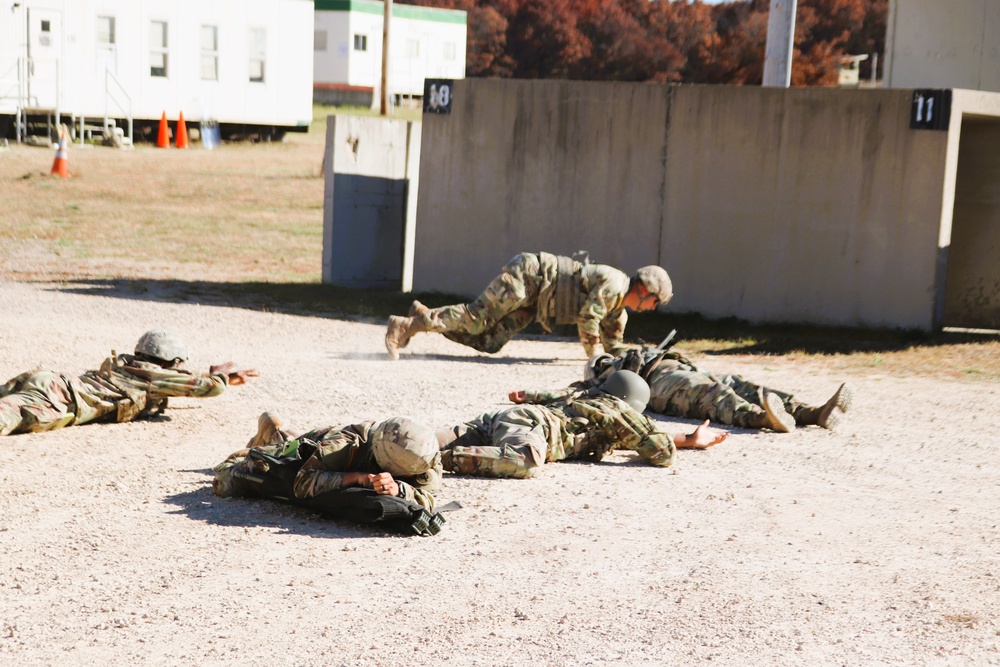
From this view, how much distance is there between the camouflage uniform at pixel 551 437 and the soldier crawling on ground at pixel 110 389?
6.04ft

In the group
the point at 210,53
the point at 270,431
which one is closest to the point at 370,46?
the point at 210,53

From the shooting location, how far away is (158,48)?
29.2 m

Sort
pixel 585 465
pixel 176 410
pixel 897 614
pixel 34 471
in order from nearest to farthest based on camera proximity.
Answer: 1. pixel 897 614
2. pixel 34 471
3. pixel 585 465
4. pixel 176 410

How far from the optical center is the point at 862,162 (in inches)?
488

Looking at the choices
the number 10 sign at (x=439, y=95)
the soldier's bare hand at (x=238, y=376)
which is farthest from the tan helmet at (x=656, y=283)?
the number 10 sign at (x=439, y=95)

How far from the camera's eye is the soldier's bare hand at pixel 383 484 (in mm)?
5711

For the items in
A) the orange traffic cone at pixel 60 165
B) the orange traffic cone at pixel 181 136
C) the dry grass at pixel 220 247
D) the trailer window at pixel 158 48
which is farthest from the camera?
the orange traffic cone at pixel 181 136

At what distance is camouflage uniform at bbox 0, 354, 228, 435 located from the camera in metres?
7.27

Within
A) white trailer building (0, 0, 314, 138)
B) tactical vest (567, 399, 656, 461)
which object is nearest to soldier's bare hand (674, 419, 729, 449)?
tactical vest (567, 399, 656, 461)

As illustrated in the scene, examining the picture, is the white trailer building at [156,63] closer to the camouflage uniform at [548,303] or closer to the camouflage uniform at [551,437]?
the camouflage uniform at [548,303]

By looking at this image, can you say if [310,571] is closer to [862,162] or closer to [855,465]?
[855,465]

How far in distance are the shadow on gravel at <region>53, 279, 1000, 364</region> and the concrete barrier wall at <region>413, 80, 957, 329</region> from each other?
245 millimetres

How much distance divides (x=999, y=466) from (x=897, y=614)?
2.96m

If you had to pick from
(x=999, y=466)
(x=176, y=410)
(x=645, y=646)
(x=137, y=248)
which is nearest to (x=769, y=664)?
(x=645, y=646)
